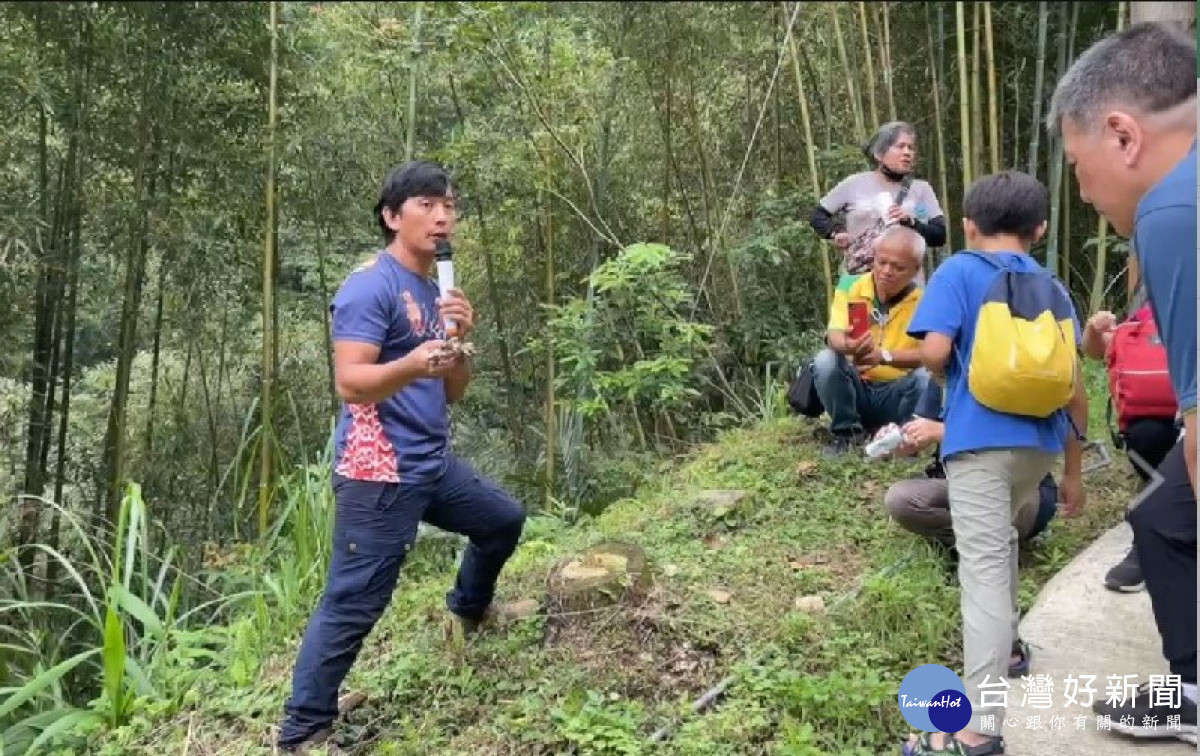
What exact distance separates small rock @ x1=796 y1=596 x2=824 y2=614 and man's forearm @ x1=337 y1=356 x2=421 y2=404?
4.62 ft

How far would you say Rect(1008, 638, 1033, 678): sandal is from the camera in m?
2.36

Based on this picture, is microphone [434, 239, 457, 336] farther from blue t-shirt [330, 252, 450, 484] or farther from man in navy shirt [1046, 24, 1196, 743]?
man in navy shirt [1046, 24, 1196, 743]

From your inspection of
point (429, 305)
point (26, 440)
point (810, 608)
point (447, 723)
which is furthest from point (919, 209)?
point (26, 440)

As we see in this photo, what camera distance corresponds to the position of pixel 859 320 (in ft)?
11.6

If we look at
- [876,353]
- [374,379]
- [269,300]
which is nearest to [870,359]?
[876,353]

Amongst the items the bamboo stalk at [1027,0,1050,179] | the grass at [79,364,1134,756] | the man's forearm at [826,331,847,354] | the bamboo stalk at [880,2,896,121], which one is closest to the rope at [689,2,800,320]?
the bamboo stalk at [880,2,896,121]

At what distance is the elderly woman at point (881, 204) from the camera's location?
12.9 ft

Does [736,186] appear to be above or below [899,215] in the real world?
above

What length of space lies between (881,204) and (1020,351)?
7.11 ft

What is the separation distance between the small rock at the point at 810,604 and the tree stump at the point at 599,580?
1.47 feet

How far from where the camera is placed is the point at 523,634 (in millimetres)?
2811

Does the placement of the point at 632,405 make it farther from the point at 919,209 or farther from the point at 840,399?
the point at 919,209

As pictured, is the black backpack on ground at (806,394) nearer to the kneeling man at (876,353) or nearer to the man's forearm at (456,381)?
the kneeling man at (876,353)

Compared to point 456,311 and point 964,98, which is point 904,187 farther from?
point 456,311
